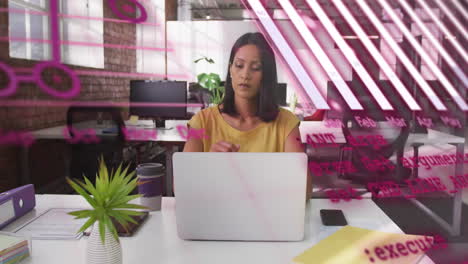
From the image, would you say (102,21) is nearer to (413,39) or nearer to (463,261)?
(413,39)

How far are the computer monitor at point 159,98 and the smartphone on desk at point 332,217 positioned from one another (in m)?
2.34

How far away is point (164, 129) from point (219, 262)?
250 cm

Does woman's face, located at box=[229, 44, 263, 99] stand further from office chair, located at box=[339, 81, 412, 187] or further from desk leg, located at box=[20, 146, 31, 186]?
desk leg, located at box=[20, 146, 31, 186]

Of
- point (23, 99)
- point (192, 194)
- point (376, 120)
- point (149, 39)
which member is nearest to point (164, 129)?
point (23, 99)

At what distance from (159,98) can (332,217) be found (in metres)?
2.51

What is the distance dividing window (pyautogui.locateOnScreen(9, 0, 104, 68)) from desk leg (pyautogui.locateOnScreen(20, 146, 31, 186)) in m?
0.66

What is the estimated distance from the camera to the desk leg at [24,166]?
2.96 meters

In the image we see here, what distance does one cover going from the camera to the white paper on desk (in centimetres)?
102

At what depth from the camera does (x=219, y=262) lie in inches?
34.5

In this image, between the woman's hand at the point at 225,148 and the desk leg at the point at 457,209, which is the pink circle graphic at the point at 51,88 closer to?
the woman's hand at the point at 225,148

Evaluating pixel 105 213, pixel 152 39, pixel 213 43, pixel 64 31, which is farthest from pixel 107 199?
pixel 213 43

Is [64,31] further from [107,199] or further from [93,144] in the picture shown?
[107,199]

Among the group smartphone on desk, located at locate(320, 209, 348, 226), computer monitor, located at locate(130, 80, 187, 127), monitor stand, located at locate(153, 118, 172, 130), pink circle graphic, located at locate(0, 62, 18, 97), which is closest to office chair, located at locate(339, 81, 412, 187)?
computer monitor, located at locate(130, 80, 187, 127)
